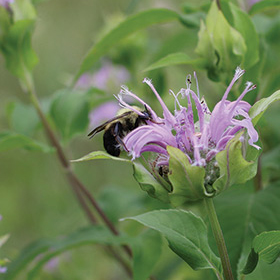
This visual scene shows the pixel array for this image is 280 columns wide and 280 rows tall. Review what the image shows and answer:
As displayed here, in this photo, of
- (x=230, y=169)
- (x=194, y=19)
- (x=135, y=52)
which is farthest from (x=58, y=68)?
(x=230, y=169)

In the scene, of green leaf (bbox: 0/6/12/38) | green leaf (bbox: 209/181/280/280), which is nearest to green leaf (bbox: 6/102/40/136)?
green leaf (bbox: 0/6/12/38)

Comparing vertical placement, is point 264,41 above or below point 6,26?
below

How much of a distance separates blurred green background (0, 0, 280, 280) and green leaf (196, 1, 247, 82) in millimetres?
114

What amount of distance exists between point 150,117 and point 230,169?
0.51 feet

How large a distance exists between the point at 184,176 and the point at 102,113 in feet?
3.20

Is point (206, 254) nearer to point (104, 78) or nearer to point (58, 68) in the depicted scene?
point (104, 78)

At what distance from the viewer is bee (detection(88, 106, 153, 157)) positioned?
660 millimetres

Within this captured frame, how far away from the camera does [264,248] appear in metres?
0.55

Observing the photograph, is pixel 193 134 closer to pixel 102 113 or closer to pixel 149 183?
pixel 149 183

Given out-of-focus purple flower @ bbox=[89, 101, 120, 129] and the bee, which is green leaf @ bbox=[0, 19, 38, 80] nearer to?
the bee

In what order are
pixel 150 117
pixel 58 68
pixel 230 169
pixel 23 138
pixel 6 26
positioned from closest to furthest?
pixel 230 169
pixel 150 117
pixel 23 138
pixel 6 26
pixel 58 68

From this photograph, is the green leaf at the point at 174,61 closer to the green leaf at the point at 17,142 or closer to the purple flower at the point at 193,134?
the purple flower at the point at 193,134

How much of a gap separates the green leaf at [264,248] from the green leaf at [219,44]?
0.32 m

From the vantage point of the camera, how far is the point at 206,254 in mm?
569
